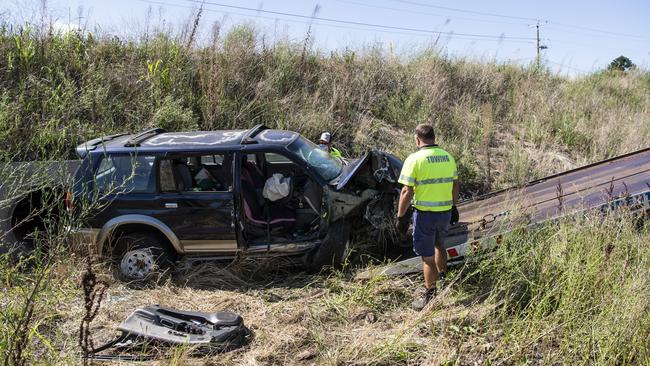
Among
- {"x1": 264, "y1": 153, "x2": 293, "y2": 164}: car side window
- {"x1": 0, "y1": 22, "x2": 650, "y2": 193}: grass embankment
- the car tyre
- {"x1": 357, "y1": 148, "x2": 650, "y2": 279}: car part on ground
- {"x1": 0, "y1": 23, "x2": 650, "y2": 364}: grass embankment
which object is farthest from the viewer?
{"x1": 0, "y1": 22, "x2": 650, "y2": 193}: grass embankment

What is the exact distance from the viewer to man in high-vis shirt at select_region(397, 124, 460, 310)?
469 centimetres

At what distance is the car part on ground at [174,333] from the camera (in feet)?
13.2

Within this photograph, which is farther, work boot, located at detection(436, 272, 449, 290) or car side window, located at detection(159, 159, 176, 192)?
car side window, located at detection(159, 159, 176, 192)

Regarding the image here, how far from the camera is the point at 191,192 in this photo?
5543 mm

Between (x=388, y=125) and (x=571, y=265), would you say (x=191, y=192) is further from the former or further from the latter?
(x=388, y=125)

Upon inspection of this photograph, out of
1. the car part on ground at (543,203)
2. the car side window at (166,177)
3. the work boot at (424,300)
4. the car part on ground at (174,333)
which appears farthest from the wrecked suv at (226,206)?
the car part on ground at (174,333)

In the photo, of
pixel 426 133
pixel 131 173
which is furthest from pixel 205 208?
pixel 426 133

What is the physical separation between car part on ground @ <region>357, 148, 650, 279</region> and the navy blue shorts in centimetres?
37

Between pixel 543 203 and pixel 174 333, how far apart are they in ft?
14.0

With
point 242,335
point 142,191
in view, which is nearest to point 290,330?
point 242,335

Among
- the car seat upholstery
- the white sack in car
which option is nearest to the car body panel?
the car seat upholstery

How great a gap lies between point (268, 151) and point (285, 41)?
720cm

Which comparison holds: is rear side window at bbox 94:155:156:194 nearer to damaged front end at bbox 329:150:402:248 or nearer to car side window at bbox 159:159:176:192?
car side window at bbox 159:159:176:192

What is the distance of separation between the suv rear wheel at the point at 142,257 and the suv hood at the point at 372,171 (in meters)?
A: 2.07
